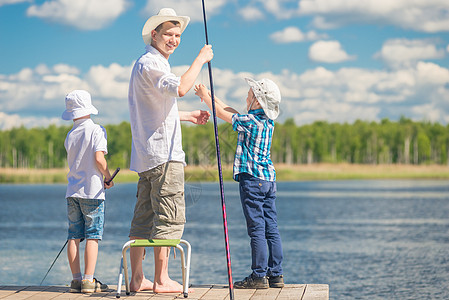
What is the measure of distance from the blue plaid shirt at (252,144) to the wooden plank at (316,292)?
86 centimetres

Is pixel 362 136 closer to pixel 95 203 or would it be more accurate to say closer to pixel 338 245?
pixel 338 245

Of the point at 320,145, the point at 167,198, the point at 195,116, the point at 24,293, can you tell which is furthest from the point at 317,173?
the point at 167,198

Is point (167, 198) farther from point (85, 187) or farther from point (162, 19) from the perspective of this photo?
point (162, 19)

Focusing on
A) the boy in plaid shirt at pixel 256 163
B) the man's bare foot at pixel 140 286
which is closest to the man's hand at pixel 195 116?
the boy in plaid shirt at pixel 256 163

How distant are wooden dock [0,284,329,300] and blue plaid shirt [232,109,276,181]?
0.84m

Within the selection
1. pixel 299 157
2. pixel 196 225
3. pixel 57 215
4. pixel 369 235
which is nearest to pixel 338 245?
pixel 369 235

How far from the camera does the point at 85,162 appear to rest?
16.1 feet

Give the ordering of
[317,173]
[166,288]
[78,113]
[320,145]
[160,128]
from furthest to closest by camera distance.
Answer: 1. [320,145]
2. [317,173]
3. [78,113]
4. [166,288]
5. [160,128]

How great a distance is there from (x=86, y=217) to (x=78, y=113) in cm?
76

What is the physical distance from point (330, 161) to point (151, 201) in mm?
99904

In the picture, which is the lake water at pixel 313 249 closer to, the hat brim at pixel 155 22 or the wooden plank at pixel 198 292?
the wooden plank at pixel 198 292

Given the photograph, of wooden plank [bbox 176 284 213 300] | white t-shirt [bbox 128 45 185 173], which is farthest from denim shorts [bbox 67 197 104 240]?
wooden plank [bbox 176 284 213 300]

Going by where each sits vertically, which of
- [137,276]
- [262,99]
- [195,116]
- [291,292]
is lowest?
[291,292]

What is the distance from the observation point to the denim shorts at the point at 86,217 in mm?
4895
